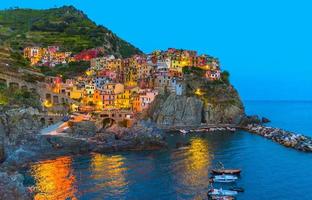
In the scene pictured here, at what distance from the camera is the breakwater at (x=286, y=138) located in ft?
262

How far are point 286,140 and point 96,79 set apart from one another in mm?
52469

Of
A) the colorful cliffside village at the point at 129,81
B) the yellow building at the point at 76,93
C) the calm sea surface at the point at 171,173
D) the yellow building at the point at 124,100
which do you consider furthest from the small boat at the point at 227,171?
the yellow building at the point at 76,93

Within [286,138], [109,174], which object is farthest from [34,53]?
[109,174]

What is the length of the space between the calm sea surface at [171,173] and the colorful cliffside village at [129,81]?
101 feet

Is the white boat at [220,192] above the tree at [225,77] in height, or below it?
below

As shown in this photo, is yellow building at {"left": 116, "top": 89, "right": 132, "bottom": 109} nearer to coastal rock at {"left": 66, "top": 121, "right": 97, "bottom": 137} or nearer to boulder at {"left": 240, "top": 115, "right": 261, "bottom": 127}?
coastal rock at {"left": 66, "top": 121, "right": 97, "bottom": 137}

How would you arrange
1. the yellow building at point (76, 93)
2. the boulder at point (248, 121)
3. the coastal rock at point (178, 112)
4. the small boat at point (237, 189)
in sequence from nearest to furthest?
the small boat at point (237, 189) → the coastal rock at point (178, 112) → the yellow building at point (76, 93) → the boulder at point (248, 121)

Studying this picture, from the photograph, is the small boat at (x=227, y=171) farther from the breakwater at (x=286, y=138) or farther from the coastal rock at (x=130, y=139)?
the breakwater at (x=286, y=138)

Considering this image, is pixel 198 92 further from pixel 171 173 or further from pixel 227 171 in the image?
pixel 227 171

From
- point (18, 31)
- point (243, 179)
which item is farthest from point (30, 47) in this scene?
point (243, 179)

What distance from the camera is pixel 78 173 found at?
60844 millimetres

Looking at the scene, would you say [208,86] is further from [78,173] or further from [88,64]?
[78,173]

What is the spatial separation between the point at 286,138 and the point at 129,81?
51.2 m

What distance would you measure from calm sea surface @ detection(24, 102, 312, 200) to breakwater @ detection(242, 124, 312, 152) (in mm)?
2135
